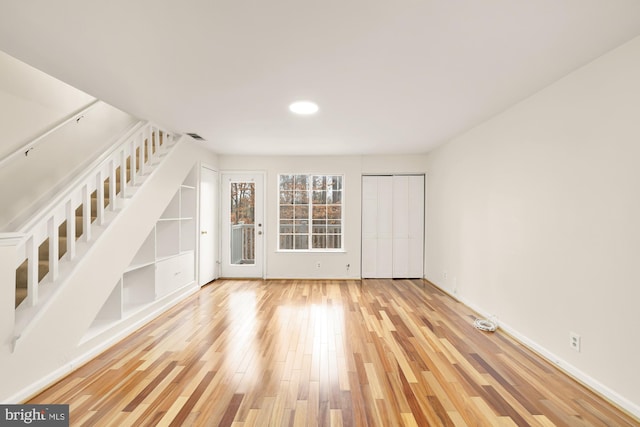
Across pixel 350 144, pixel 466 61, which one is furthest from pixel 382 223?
pixel 466 61

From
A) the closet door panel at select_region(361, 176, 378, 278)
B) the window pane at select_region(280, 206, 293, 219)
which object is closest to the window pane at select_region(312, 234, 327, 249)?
the window pane at select_region(280, 206, 293, 219)

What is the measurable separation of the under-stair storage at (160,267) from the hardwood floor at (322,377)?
34cm

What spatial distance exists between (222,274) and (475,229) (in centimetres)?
449

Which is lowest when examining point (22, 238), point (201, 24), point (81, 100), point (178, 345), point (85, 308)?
point (178, 345)

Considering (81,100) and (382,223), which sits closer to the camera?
(81,100)

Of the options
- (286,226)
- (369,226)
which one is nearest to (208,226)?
(286,226)

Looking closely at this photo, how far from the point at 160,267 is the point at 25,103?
7.20 ft

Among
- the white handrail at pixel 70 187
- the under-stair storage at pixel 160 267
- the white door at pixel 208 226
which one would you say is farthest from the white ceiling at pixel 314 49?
the white door at pixel 208 226

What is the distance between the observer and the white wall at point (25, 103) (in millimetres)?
2801

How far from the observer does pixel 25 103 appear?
2977 mm

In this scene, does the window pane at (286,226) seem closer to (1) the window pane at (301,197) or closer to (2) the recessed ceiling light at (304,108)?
(1) the window pane at (301,197)

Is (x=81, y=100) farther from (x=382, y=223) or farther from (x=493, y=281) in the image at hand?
(x=493, y=281)

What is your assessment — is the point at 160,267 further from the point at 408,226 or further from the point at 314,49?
the point at 408,226

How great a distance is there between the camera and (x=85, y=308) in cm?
260
